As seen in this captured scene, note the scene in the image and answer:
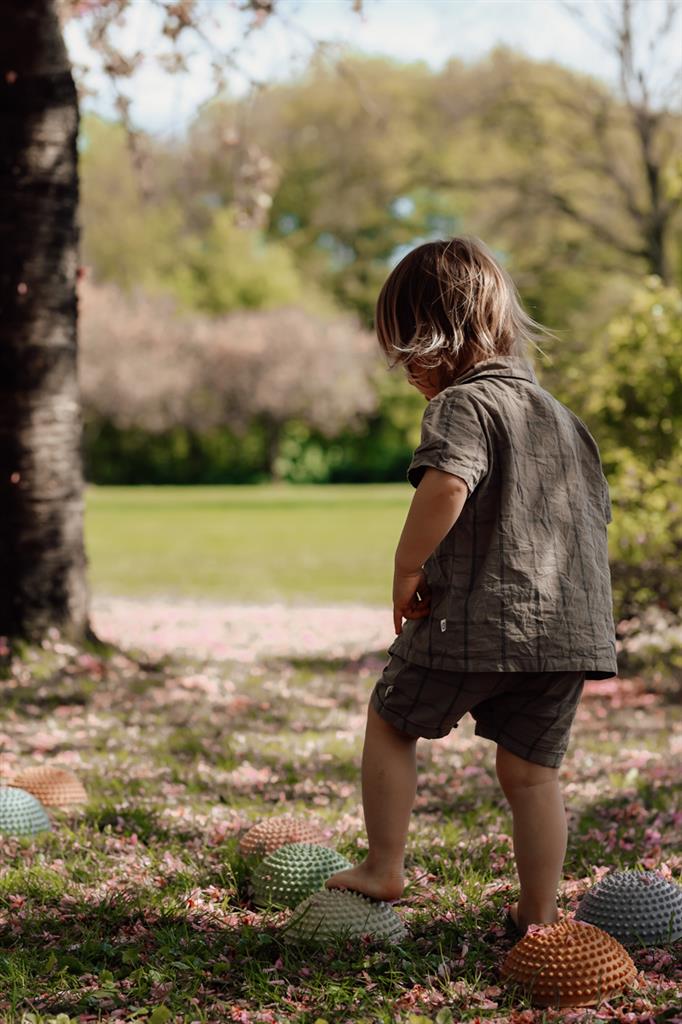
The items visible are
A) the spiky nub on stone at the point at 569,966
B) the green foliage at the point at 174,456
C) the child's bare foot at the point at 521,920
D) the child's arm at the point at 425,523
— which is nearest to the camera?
the spiky nub on stone at the point at 569,966

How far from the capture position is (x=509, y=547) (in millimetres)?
2701

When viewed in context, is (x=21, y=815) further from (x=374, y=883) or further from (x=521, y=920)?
(x=521, y=920)

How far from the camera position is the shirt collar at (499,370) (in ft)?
9.30

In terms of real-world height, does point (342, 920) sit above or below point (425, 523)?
below

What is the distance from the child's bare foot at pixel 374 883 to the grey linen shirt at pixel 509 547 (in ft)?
1.77

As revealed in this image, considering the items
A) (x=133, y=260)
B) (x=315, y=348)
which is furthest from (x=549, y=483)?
(x=133, y=260)

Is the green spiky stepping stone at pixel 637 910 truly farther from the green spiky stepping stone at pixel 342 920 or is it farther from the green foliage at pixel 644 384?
the green foliage at pixel 644 384

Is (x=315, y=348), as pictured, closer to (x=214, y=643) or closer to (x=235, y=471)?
(x=235, y=471)

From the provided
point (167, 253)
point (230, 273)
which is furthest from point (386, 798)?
point (167, 253)

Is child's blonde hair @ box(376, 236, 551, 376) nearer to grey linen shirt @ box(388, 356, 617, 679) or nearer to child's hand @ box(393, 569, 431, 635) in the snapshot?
grey linen shirt @ box(388, 356, 617, 679)

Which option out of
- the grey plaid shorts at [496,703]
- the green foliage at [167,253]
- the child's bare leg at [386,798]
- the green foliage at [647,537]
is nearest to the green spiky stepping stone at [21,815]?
the child's bare leg at [386,798]

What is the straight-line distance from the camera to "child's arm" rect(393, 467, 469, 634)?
2.61 metres

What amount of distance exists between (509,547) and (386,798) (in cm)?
67

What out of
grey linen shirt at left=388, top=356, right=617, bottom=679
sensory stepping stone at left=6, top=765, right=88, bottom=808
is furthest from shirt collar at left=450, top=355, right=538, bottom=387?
sensory stepping stone at left=6, top=765, right=88, bottom=808
